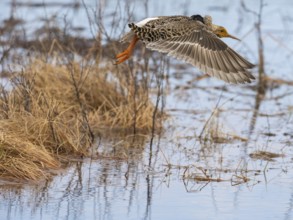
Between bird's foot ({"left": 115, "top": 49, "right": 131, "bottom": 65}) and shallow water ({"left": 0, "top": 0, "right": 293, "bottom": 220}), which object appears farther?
bird's foot ({"left": 115, "top": 49, "right": 131, "bottom": 65})

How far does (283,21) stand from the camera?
15.7m

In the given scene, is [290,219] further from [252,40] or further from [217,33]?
[252,40]

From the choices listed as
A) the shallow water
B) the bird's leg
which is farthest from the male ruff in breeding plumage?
the shallow water

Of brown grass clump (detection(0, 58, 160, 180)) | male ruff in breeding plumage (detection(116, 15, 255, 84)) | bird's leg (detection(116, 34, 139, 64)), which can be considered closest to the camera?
brown grass clump (detection(0, 58, 160, 180))

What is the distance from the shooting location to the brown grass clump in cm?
706

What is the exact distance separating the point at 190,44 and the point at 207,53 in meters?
0.19

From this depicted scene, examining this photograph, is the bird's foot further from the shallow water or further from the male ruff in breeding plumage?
the shallow water

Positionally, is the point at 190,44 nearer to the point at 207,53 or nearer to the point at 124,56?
the point at 207,53

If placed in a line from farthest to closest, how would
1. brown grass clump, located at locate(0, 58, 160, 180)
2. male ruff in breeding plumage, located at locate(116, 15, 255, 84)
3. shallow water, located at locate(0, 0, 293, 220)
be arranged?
male ruff in breeding plumage, located at locate(116, 15, 255, 84) → brown grass clump, located at locate(0, 58, 160, 180) → shallow water, located at locate(0, 0, 293, 220)

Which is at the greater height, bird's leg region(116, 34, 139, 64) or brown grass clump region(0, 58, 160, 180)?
bird's leg region(116, 34, 139, 64)

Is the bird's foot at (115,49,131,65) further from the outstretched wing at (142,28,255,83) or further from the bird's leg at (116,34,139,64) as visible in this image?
the outstretched wing at (142,28,255,83)

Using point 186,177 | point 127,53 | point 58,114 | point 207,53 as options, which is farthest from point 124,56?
point 186,177

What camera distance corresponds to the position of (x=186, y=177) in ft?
23.3

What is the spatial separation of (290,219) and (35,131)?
2.61 meters
